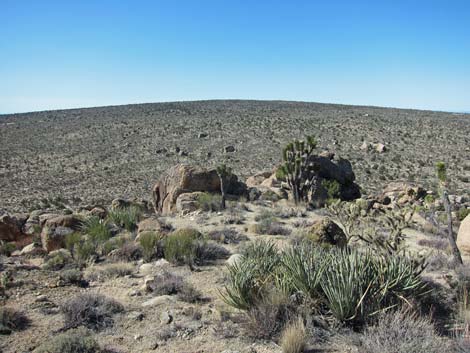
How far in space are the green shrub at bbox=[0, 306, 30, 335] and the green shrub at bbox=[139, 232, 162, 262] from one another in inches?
123

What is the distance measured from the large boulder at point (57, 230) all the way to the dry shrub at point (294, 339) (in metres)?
7.57

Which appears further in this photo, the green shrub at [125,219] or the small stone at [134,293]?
the green shrub at [125,219]

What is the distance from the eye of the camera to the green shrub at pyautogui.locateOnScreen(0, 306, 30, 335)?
17.7 ft

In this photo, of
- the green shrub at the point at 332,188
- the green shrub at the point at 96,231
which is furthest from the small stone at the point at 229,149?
the green shrub at the point at 96,231

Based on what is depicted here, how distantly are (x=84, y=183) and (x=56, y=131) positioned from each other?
28.0 meters

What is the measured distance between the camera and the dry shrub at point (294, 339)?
4.60m

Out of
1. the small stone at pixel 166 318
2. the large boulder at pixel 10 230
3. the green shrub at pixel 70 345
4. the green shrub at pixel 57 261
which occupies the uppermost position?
the green shrub at pixel 70 345

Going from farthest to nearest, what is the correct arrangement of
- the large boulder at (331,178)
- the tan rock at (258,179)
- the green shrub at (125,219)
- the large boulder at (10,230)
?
the tan rock at (258,179)
the large boulder at (331,178)
the large boulder at (10,230)
the green shrub at (125,219)

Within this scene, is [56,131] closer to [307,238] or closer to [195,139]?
[195,139]

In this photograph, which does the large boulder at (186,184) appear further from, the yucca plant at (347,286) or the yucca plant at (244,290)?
the yucca plant at (347,286)

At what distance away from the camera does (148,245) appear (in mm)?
8867

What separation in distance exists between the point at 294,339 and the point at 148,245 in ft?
16.4

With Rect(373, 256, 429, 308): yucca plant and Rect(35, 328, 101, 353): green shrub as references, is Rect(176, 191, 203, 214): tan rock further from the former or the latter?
Rect(35, 328, 101, 353): green shrub

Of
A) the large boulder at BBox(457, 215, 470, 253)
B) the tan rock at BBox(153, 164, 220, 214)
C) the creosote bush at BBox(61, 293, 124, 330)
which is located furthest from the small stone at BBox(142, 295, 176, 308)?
the tan rock at BBox(153, 164, 220, 214)
